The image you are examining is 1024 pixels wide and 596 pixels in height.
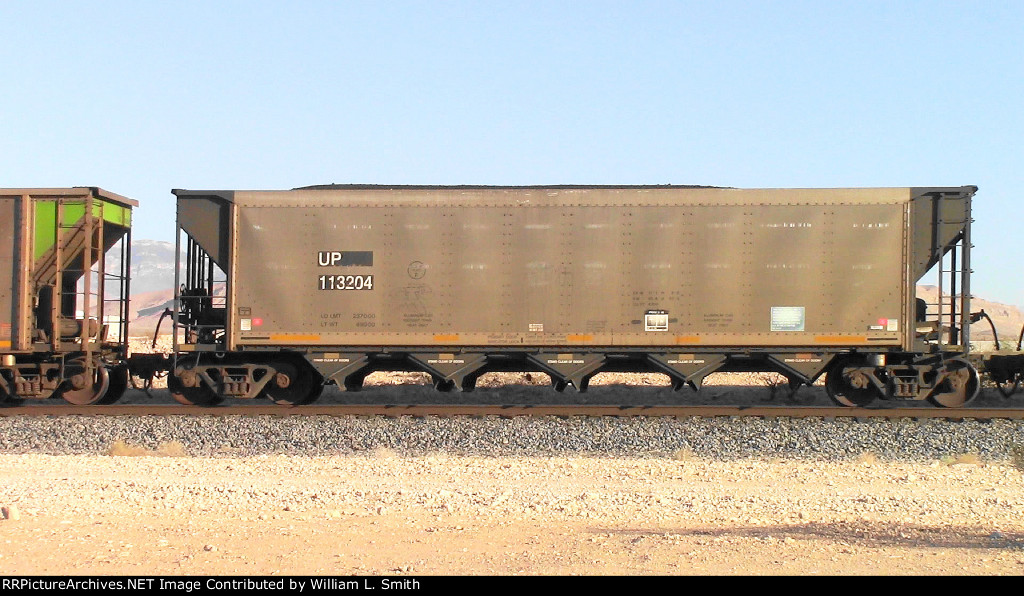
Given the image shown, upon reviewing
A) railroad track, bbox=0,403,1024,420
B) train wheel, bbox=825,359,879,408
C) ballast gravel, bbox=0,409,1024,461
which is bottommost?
ballast gravel, bbox=0,409,1024,461

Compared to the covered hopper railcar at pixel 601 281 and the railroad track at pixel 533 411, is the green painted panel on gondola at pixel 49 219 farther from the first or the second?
the railroad track at pixel 533 411

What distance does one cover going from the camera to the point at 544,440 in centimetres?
1155

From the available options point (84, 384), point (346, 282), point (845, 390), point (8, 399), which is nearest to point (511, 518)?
point (346, 282)

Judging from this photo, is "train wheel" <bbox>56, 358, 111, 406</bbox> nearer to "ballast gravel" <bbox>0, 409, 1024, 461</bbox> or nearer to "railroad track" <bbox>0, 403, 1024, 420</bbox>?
"railroad track" <bbox>0, 403, 1024, 420</bbox>

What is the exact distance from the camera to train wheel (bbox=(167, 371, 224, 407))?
1366cm

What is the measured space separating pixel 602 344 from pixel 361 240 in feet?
12.8

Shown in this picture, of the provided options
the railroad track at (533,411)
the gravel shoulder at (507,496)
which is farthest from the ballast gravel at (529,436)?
the railroad track at (533,411)

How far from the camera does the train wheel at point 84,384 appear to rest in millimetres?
13641

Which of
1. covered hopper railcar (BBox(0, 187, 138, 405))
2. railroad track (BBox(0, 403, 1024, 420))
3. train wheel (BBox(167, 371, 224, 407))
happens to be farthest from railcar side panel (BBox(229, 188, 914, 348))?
covered hopper railcar (BBox(0, 187, 138, 405))

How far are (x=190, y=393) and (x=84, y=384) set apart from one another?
1611mm

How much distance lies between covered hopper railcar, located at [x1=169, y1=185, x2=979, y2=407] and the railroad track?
550mm
